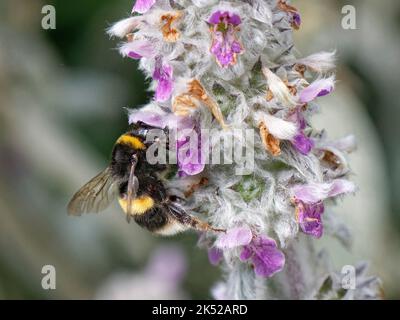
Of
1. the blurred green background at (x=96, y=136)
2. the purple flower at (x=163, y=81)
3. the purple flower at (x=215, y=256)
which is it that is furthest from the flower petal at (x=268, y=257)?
the blurred green background at (x=96, y=136)

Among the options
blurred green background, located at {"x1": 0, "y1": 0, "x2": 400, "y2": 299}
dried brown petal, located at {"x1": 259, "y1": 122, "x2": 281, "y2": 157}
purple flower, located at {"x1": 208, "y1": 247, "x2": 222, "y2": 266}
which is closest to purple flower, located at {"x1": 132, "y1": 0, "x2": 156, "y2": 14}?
dried brown petal, located at {"x1": 259, "y1": 122, "x2": 281, "y2": 157}

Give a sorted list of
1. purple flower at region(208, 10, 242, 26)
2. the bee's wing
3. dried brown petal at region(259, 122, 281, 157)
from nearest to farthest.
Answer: purple flower at region(208, 10, 242, 26) < dried brown petal at region(259, 122, 281, 157) < the bee's wing

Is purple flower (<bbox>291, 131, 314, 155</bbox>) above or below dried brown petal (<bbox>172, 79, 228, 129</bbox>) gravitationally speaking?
below

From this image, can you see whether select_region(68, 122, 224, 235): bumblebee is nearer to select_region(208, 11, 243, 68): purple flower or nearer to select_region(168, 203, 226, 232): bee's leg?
select_region(168, 203, 226, 232): bee's leg

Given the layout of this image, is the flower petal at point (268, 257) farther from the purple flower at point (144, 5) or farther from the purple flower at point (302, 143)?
the purple flower at point (144, 5)

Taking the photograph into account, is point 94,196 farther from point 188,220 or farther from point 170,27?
point 170,27

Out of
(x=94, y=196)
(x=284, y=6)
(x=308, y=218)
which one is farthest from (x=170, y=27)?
(x=94, y=196)

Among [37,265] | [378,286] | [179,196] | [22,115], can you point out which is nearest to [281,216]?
[179,196]
